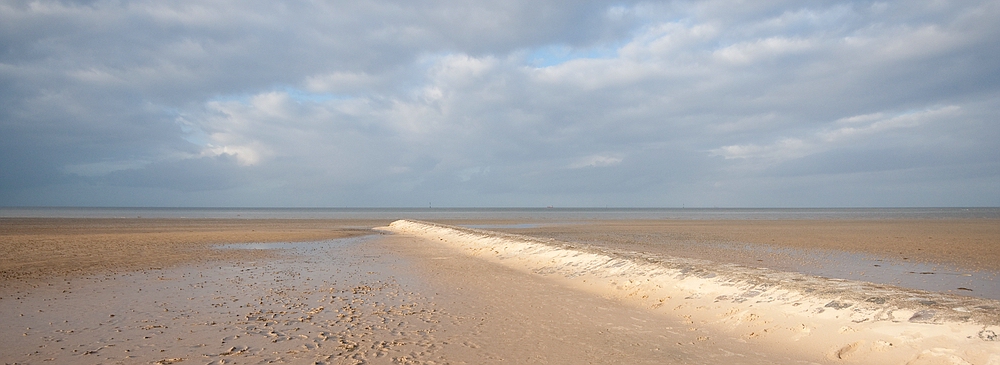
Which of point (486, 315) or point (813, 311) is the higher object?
point (813, 311)

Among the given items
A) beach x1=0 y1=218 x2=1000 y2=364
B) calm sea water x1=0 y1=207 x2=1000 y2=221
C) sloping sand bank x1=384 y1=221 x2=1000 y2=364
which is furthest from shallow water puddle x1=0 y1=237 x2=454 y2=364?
calm sea water x1=0 y1=207 x2=1000 y2=221

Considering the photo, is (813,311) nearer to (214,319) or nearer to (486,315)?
(486,315)

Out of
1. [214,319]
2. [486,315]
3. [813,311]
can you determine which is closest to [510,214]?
[486,315]

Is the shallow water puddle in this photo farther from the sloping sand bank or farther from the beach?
the sloping sand bank

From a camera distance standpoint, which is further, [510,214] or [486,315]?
[510,214]

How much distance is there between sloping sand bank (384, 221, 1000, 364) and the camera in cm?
603

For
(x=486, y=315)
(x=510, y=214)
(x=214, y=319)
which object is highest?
(x=510, y=214)

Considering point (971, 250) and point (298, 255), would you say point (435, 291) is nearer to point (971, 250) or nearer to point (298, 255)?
point (298, 255)

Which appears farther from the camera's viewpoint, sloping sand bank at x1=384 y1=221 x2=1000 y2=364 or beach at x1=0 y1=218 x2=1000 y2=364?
beach at x1=0 y1=218 x2=1000 y2=364

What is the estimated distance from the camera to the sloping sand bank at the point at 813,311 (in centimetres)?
603

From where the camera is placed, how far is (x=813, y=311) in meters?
7.64

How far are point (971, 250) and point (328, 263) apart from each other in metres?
25.5

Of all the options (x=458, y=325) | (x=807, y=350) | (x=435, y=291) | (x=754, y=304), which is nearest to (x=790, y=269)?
(x=754, y=304)

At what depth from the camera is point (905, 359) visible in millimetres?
5887
